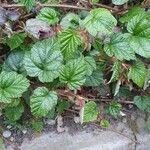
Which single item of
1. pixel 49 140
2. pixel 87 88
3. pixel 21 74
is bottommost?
pixel 49 140

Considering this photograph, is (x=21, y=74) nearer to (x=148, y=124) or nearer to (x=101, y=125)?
(x=101, y=125)

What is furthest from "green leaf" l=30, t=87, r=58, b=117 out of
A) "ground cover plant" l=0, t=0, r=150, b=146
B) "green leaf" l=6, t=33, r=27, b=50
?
"green leaf" l=6, t=33, r=27, b=50

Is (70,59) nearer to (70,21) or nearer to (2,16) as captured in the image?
(70,21)

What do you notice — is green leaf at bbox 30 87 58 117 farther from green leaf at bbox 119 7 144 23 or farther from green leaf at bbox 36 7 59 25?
green leaf at bbox 119 7 144 23

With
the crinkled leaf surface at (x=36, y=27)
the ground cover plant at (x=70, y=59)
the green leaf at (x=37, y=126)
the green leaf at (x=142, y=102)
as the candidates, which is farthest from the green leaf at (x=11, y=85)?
the green leaf at (x=142, y=102)

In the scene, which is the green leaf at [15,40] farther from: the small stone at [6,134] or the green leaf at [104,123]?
the green leaf at [104,123]

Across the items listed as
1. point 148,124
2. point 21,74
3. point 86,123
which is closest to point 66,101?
point 86,123

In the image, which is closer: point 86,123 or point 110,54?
point 110,54
